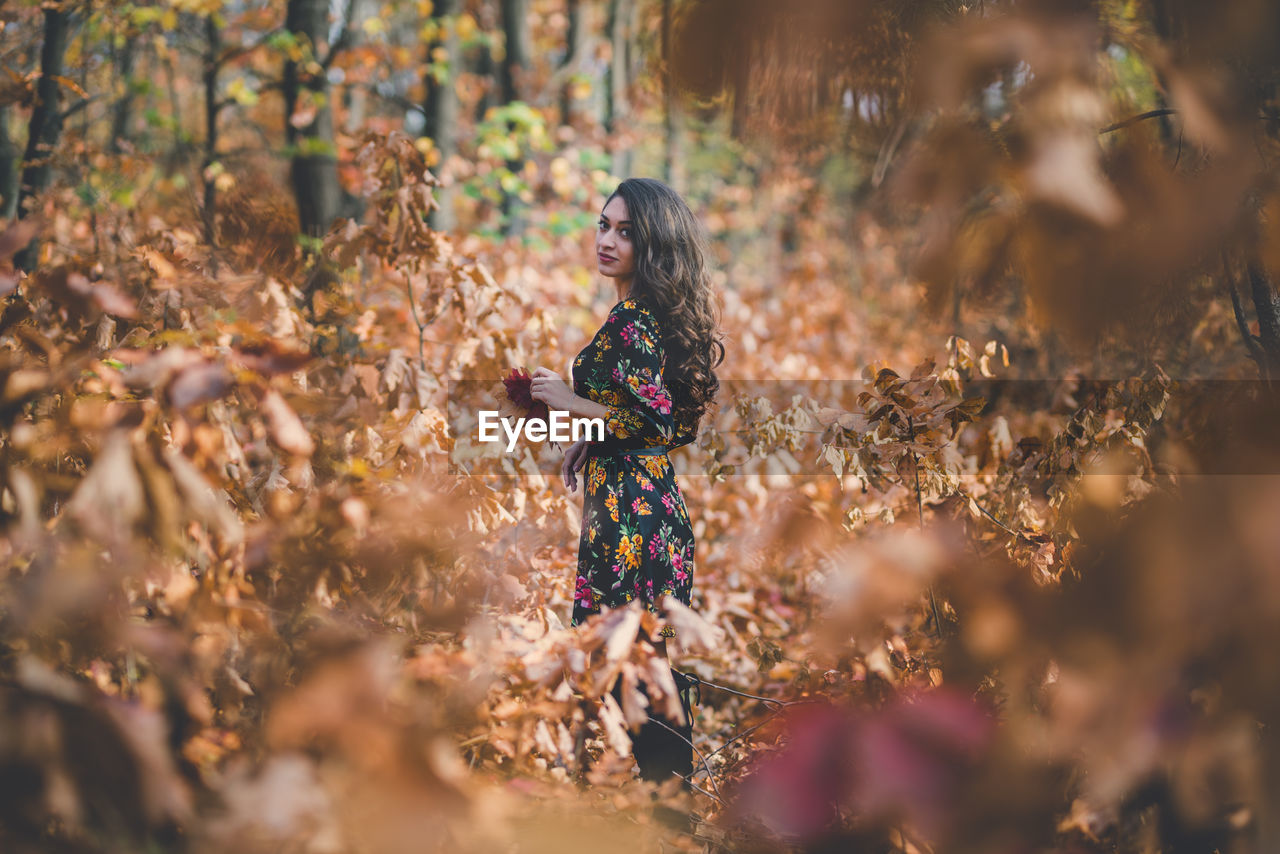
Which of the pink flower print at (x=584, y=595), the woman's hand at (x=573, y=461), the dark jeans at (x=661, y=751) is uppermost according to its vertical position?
the woman's hand at (x=573, y=461)

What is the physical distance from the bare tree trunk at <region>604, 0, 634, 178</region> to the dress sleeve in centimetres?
764

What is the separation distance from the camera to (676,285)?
238cm

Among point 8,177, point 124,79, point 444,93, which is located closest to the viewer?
point 8,177

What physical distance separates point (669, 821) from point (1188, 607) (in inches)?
48.5

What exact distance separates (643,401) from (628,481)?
269 millimetres

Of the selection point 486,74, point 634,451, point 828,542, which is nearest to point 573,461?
point 634,451

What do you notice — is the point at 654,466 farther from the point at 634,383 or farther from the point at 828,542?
the point at 828,542

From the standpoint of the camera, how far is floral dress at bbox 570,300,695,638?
2.20m

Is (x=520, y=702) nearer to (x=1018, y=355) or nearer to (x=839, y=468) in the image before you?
(x=839, y=468)

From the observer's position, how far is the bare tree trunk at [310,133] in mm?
5332

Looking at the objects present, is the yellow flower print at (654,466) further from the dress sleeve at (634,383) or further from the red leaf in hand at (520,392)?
the red leaf in hand at (520,392)

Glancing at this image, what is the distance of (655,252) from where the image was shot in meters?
2.40

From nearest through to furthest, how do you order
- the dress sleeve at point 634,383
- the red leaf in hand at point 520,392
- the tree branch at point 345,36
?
the dress sleeve at point 634,383 → the red leaf in hand at point 520,392 → the tree branch at point 345,36

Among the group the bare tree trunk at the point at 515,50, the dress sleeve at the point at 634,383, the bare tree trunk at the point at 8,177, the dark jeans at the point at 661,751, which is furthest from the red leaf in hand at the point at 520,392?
the bare tree trunk at the point at 515,50
